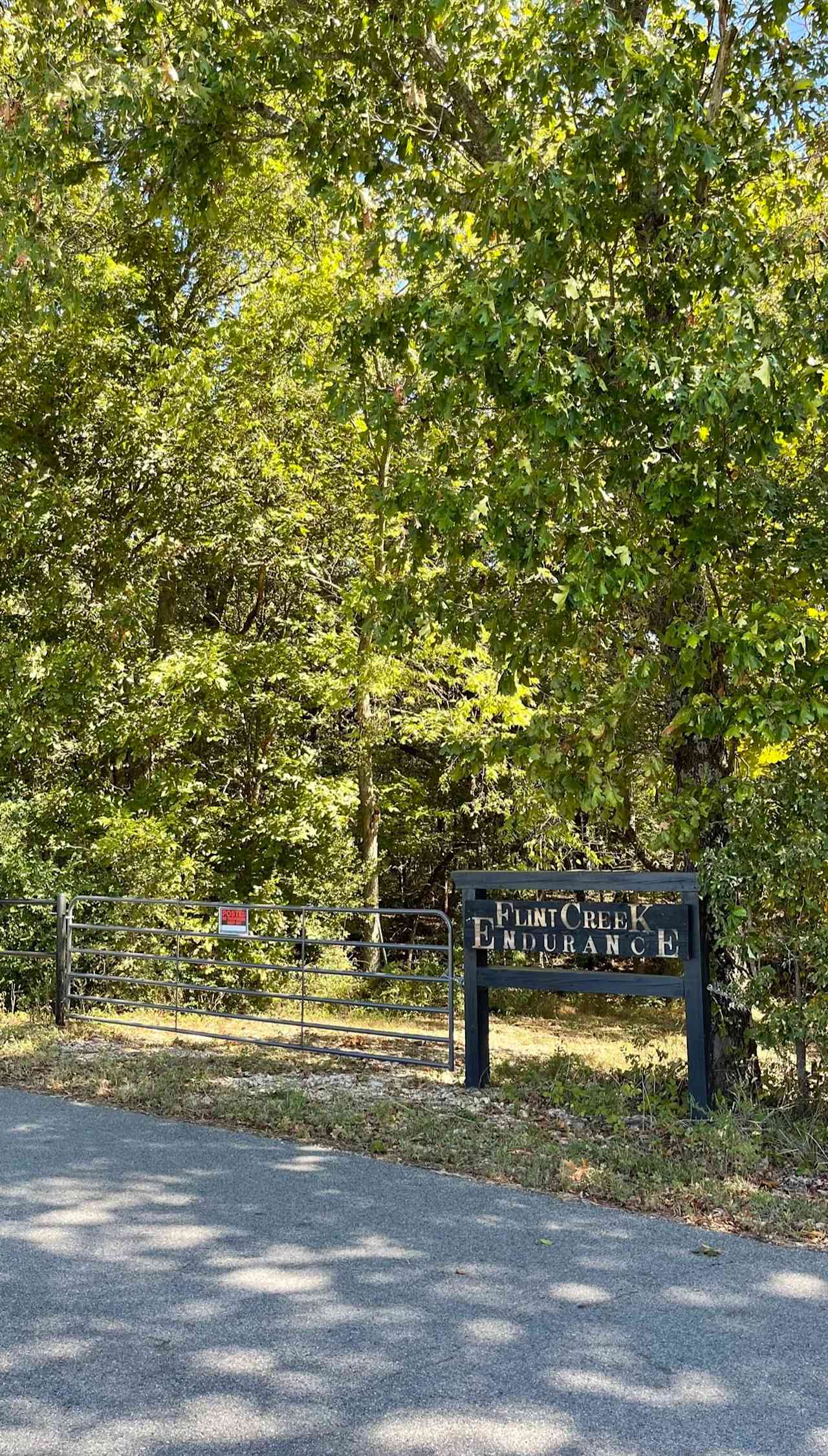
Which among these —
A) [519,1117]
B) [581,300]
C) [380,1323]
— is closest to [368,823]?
[519,1117]

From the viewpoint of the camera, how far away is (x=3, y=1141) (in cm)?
686

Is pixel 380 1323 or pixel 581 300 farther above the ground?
pixel 581 300

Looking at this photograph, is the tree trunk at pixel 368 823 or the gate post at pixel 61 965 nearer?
the gate post at pixel 61 965

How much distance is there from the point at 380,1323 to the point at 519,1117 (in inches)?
139

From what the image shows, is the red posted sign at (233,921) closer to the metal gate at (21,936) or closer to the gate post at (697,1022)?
the metal gate at (21,936)

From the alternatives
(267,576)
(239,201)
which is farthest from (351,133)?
(267,576)

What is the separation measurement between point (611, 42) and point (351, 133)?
242 centimetres

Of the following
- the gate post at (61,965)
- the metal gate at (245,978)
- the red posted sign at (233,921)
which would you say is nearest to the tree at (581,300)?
the metal gate at (245,978)

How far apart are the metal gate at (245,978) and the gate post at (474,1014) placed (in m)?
0.15

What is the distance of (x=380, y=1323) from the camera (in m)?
4.12

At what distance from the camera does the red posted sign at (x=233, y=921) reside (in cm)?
990

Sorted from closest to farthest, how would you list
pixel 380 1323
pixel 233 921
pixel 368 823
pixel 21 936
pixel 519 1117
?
pixel 380 1323 < pixel 519 1117 < pixel 233 921 < pixel 21 936 < pixel 368 823

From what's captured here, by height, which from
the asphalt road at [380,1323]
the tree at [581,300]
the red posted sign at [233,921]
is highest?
the tree at [581,300]

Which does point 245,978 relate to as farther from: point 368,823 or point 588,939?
point 588,939
